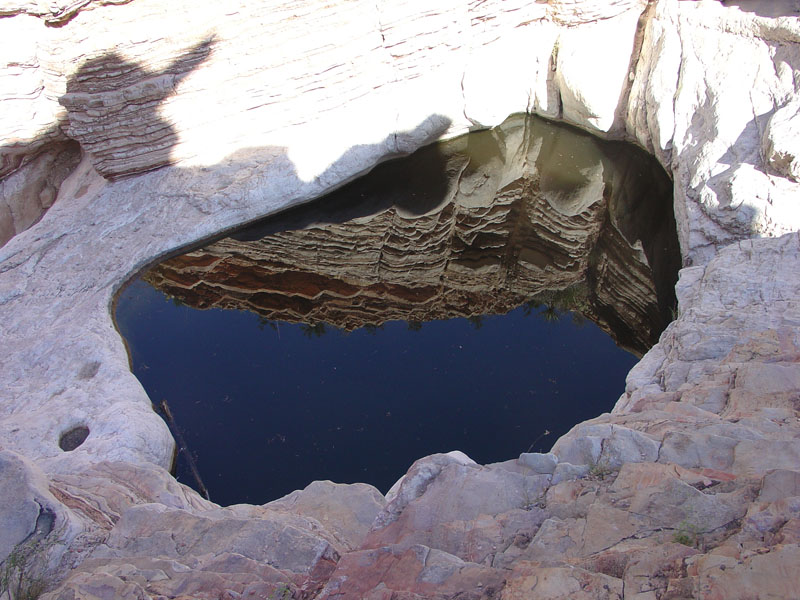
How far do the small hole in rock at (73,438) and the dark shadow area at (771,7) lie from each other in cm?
696

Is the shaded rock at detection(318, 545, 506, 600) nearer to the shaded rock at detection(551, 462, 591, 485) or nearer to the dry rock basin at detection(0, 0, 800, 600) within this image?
the dry rock basin at detection(0, 0, 800, 600)

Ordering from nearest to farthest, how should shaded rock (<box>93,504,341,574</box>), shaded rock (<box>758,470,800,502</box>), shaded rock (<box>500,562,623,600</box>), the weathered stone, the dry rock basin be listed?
shaded rock (<box>500,562,623,600</box>), shaded rock (<box>758,470,800,502</box>), the dry rock basin, shaded rock (<box>93,504,341,574</box>), the weathered stone

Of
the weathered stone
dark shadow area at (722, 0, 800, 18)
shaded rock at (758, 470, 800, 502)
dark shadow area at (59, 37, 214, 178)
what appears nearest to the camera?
shaded rock at (758, 470, 800, 502)

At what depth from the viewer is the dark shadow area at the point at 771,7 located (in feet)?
21.7

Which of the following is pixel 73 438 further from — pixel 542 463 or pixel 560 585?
pixel 560 585

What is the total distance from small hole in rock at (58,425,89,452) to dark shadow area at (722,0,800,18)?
22.8ft

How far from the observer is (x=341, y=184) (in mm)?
7812

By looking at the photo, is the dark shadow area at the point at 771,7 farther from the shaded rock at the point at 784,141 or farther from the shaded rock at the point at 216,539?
the shaded rock at the point at 216,539

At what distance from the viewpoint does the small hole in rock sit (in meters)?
5.18

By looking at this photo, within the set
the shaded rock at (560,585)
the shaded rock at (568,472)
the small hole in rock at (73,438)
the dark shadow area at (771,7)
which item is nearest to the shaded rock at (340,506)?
the shaded rock at (568,472)

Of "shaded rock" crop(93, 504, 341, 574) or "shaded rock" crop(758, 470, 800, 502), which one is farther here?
"shaded rock" crop(93, 504, 341, 574)

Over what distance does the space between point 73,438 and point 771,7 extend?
23.6 feet

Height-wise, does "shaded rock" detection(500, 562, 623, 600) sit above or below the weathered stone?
above

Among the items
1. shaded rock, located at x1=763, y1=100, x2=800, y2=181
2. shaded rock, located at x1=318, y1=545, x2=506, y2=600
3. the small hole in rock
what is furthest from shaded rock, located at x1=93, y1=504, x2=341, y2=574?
shaded rock, located at x1=763, y1=100, x2=800, y2=181
